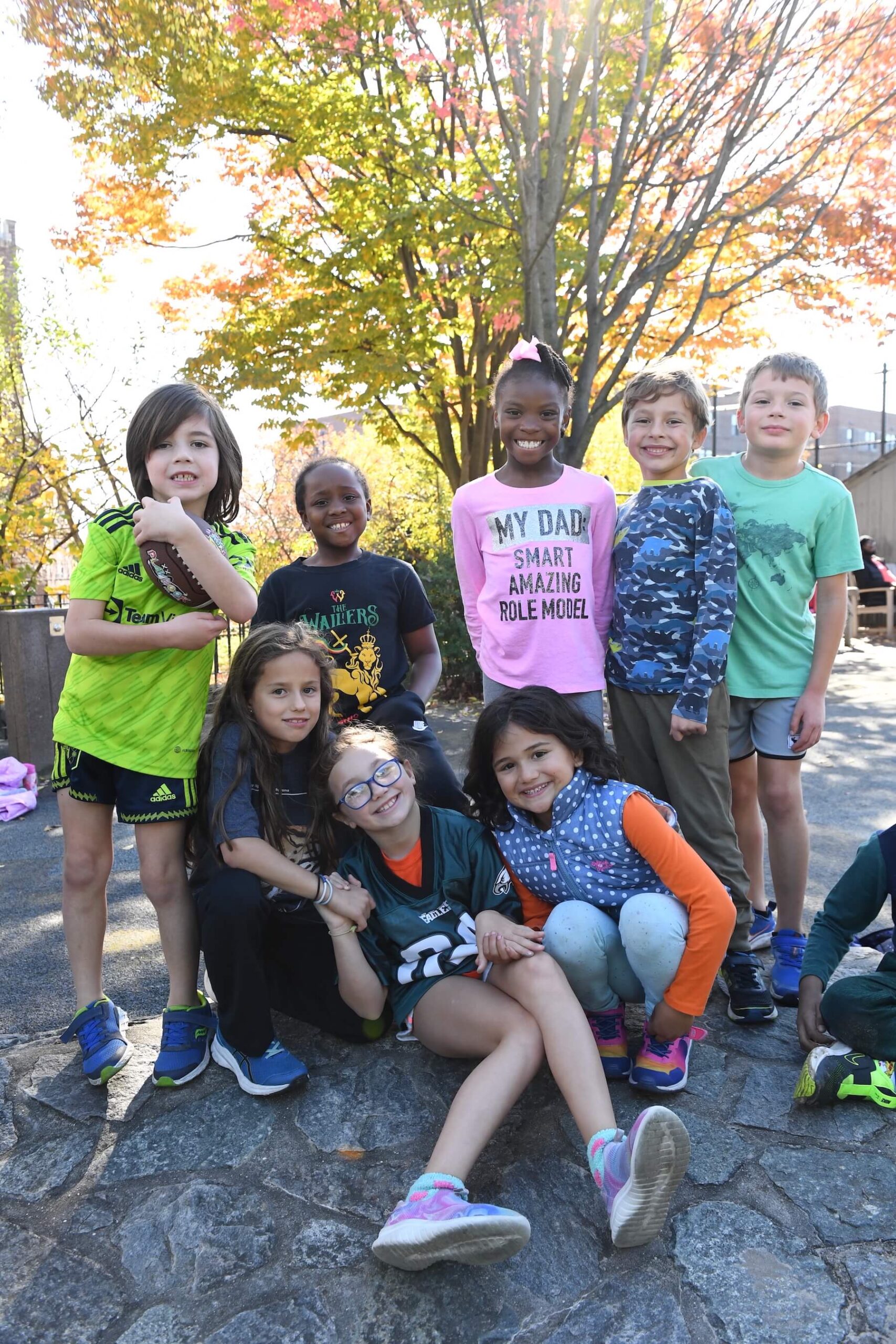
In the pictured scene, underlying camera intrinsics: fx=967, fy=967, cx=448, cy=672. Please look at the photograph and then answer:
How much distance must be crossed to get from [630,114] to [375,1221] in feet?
17.8

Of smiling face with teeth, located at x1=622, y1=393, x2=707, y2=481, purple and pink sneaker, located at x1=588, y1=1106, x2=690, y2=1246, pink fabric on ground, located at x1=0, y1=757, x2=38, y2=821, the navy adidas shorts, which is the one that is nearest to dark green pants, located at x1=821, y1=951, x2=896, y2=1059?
purple and pink sneaker, located at x1=588, y1=1106, x2=690, y2=1246

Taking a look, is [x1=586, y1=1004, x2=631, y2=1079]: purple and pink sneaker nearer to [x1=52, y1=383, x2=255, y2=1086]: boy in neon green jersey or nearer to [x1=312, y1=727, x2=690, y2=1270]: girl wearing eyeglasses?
[x1=312, y1=727, x2=690, y2=1270]: girl wearing eyeglasses

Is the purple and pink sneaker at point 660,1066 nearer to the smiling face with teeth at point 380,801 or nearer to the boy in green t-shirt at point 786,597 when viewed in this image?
the boy in green t-shirt at point 786,597

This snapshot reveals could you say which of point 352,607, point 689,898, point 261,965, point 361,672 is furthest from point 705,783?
point 261,965

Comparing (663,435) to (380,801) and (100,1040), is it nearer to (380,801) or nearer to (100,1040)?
(380,801)

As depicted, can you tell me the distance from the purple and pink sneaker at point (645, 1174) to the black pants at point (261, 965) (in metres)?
0.93

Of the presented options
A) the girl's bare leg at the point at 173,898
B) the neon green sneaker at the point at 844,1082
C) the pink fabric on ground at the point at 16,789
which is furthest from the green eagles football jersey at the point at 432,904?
the pink fabric on ground at the point at 16,789

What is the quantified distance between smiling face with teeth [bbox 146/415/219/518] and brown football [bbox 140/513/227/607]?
0.07 metres

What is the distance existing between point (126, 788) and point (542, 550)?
1.33 m

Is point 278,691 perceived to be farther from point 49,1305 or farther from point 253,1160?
point 49,1305

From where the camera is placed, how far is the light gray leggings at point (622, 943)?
2221mm

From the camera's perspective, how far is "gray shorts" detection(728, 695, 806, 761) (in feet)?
9.61

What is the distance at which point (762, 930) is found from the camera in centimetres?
322

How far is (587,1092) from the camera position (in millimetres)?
1970
